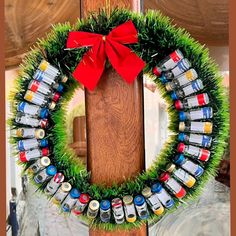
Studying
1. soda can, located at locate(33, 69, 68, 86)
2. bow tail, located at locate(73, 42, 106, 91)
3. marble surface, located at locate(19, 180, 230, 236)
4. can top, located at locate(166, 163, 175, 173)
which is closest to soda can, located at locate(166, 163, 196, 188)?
can top, located at locate(166, 163, 175, 173)

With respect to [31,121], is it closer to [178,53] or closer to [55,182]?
[55,182]

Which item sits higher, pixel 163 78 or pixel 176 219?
pixel 163 78

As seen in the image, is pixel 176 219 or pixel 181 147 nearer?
pixel 181 147

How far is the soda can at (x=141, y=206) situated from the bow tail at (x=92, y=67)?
337mm

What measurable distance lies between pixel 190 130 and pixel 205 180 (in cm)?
15

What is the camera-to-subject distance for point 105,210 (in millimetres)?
1304

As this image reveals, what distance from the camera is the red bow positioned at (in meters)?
1.29

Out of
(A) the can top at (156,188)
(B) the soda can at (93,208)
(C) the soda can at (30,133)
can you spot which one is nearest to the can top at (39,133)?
(C) the soda can at (30,133)

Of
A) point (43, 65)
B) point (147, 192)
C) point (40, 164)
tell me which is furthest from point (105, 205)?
point (43, 65)

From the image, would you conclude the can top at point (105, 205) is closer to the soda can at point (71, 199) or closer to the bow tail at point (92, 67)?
the soda can at point (71, 199)

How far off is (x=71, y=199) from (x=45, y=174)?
0.34ft

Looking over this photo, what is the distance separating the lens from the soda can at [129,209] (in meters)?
1.30

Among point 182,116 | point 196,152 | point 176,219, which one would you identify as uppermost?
point 182,116

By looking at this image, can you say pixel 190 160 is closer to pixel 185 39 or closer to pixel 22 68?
pixel 185 39
